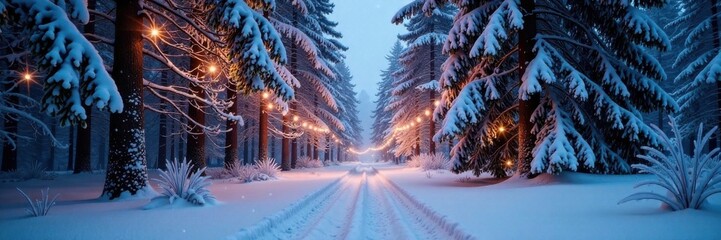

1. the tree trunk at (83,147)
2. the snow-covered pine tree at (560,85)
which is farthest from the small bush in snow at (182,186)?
the tree trunk at (83,147)

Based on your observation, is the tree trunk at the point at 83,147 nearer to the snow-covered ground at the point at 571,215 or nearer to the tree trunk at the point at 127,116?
the tree trunk at the point at 127,116

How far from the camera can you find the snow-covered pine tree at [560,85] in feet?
27.5

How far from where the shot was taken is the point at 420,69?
2416 cm

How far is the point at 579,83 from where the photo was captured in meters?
8.26

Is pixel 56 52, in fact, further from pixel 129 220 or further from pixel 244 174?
pixel 244 174

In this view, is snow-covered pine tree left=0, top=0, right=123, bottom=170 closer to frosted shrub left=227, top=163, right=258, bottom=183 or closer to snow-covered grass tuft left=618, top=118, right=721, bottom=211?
frosted shrub left=227, top=163, right=258, bottom=183

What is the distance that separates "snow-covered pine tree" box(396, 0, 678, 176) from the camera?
839 centimetres

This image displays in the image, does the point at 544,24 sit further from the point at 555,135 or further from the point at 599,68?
the point at 555,135

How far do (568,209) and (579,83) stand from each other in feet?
13.7

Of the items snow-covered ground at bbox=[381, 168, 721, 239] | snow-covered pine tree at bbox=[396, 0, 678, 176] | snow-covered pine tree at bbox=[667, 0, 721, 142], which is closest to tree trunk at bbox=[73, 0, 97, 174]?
snow-covered pine tree at bbox=[396, 0, 678, 176]

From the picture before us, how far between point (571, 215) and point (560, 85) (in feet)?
19.3

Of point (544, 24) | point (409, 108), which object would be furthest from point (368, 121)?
point (544, 24)

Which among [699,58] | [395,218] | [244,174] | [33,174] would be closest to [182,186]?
[395,218]

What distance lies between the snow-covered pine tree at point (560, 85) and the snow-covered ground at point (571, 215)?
3.78 ft
